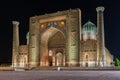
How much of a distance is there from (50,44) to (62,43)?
68.1 inches

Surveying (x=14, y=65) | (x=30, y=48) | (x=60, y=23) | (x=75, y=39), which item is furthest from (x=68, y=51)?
(x=14, y=65)

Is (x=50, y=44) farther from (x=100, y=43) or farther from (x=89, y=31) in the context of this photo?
(x=100, y=43)

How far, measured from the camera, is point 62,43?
28.4 m

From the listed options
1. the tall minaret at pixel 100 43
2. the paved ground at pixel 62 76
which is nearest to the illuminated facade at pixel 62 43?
the tall minaret at pixel 100 43

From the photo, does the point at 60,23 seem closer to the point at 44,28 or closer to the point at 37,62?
the point at 44,28

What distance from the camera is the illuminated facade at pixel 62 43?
23938mm

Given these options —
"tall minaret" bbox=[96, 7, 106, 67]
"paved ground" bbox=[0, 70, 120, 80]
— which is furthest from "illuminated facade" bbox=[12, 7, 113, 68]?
"paved ground" bbox=[0, 70, 120, 80]

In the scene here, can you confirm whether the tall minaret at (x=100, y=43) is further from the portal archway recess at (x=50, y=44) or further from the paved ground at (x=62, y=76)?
the paved ground at (x=62, y=76)

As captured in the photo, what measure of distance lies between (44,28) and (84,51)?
6.21 metres

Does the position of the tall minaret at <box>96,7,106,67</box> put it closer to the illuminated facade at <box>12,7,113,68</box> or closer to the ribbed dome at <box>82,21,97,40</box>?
the illuminated facade at <box>12,7,113,68</box>

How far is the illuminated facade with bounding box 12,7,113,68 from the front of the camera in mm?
23938

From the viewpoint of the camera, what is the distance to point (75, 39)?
81.3ft

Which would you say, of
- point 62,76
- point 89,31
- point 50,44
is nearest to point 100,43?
point 89,31

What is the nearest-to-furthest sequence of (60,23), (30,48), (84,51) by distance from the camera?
(84,51) < (60,23) < (30,48)
